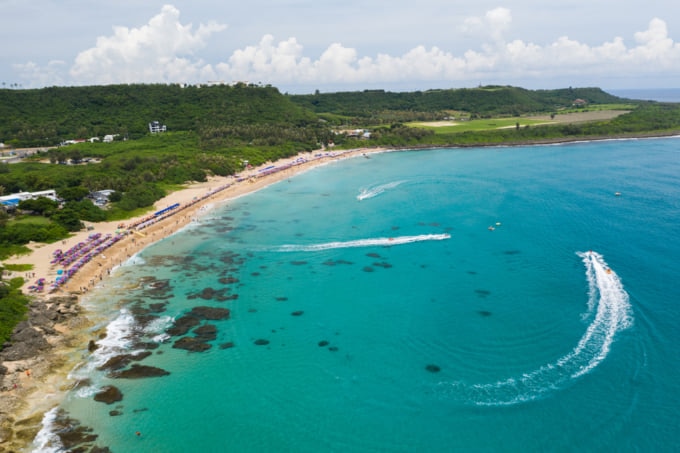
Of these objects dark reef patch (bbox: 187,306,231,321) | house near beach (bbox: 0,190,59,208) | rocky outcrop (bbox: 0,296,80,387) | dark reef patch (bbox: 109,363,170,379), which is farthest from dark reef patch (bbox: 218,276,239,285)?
house near beach (bbox: 0,190,59,208)

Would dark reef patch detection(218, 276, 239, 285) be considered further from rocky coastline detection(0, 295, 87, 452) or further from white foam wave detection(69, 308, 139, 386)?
rocky coastline detection(0, 295, 87, 452)

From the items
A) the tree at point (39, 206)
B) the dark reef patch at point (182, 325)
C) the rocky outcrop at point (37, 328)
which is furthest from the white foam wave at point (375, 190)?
the rocky outcrop at point (37, 328)

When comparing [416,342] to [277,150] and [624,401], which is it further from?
[277,150]

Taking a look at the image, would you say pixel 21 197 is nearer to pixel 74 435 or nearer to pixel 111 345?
pixel 111 345

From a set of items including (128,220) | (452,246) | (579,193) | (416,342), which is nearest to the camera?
(416,342)

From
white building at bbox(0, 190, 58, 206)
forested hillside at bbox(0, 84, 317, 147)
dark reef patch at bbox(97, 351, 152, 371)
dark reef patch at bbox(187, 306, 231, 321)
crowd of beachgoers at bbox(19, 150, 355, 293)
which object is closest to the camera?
dark reef patch at bbox(97, 351, 152, 371)

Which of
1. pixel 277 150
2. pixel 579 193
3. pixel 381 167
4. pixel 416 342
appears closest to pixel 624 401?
pixel 416 342

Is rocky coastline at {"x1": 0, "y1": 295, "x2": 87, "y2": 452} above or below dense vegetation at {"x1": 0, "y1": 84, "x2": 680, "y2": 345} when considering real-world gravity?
below
